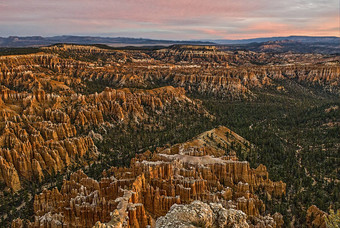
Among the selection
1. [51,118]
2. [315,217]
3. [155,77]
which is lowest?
[315,217]

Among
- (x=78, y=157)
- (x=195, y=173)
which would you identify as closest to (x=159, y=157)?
(x=195, y=173)

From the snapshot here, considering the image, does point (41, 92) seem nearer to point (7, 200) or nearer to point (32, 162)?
point (32, 162)

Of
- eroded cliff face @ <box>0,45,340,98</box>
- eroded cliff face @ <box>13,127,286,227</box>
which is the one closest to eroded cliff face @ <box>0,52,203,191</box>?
eroded cliff face @ <box>0,45,340,98</box>

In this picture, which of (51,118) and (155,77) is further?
(155,77)

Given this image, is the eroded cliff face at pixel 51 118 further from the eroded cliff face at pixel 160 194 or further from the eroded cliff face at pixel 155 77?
the eroded cliff face at pixel 160 194

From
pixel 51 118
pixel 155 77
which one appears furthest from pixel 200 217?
pixel 155 77

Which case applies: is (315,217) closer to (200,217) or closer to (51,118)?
(200,217)

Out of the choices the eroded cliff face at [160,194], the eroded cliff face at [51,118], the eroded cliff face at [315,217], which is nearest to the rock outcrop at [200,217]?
the eroded cliff face at [160,194]

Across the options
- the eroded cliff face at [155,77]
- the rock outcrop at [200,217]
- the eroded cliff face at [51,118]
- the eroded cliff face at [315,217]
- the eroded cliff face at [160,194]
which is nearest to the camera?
the rock outcrop at [200,217]
